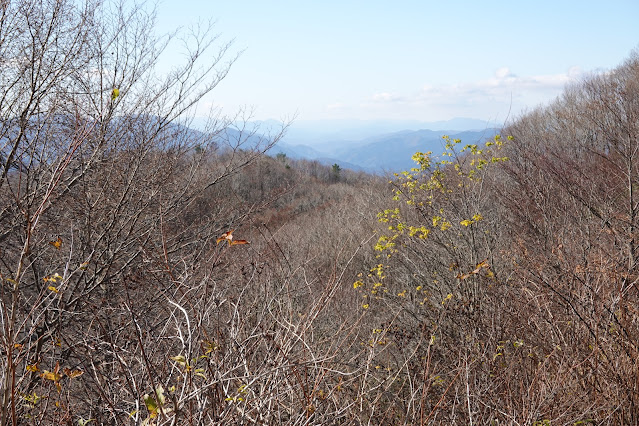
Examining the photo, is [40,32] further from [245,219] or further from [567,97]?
[567,97]

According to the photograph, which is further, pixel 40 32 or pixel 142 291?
pixel 142 291

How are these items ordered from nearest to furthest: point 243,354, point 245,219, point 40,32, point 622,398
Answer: point 243,354 → point 622,398 → point 40,32 → point 245,219

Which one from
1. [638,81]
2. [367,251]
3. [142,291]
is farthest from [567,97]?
[142,291]

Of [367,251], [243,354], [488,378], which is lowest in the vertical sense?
[367,251]

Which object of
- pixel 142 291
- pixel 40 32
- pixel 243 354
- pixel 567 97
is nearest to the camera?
pixel 243 354

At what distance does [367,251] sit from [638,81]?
22.1 m

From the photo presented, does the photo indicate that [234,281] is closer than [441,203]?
Yes

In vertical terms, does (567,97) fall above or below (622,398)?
above

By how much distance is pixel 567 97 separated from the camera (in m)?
35.2

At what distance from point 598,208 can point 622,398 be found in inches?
242

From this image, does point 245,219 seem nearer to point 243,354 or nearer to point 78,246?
point 78,246

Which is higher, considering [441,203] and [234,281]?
[441,203]

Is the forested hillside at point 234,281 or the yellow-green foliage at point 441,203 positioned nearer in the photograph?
the forested hillside at point 234,281

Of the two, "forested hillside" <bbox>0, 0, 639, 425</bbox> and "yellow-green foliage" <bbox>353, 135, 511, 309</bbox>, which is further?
"yellow-green foliage" <bbox>353, 135, 511, 309</bbox>
